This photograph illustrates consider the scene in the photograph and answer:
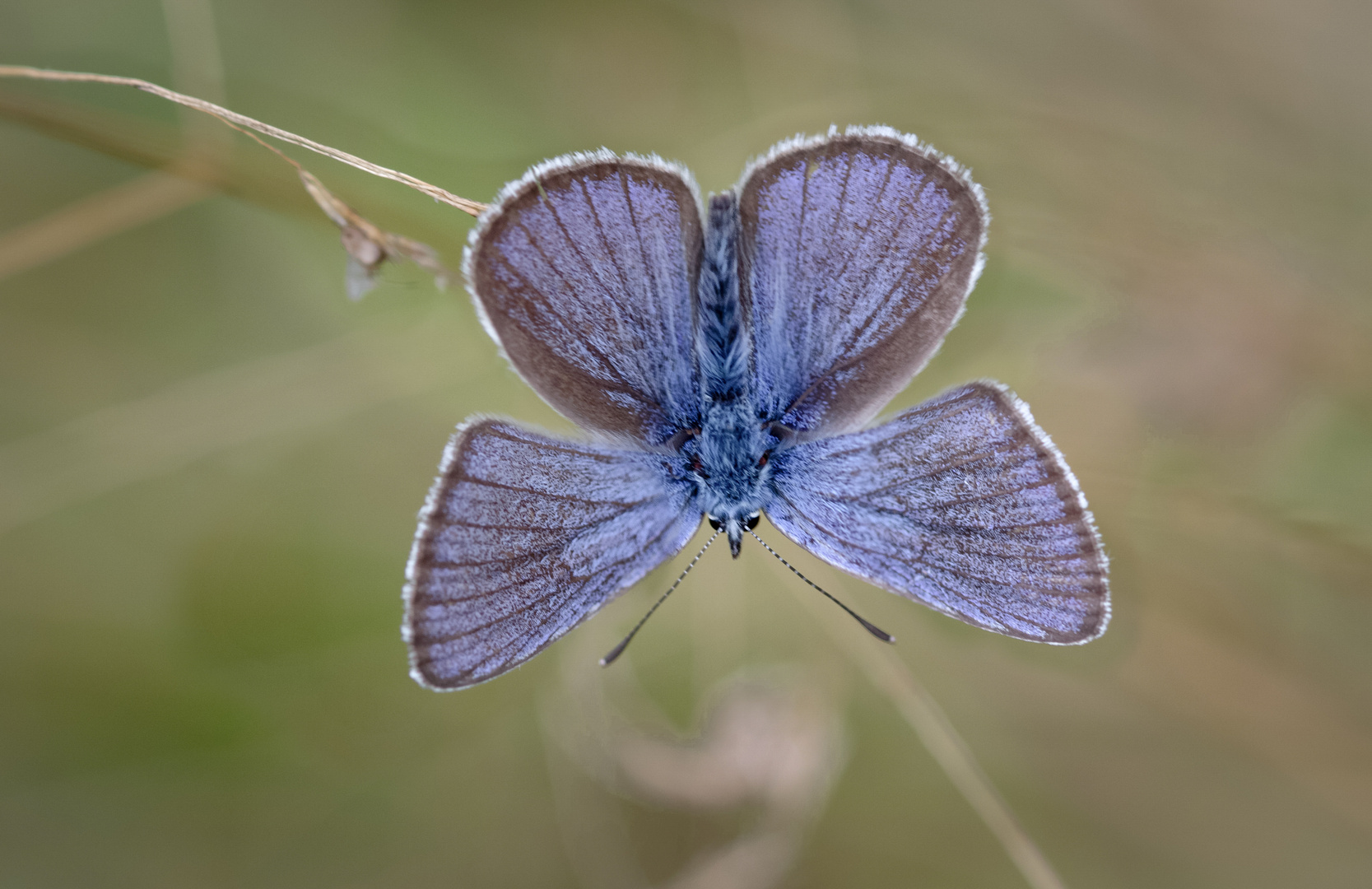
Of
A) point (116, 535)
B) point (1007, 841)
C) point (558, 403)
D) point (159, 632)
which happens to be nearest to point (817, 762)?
point (1007, 841)

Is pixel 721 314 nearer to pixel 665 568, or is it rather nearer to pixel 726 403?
pixel 726 403

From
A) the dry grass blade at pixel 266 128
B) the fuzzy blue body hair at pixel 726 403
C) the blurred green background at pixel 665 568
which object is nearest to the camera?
the dry grass blade at pixel 266 128

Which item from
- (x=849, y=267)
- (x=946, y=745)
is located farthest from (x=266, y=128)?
(x=946, y=745)

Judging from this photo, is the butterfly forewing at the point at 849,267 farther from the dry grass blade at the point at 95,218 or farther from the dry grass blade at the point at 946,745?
the dry grass blade at the point at 95,218

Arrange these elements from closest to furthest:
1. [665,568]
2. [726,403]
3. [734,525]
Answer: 1. [734,525]
2. [726,403]
3. [665,568]

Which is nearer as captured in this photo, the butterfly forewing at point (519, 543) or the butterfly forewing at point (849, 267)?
the butterfly forewing at point (519, 543)

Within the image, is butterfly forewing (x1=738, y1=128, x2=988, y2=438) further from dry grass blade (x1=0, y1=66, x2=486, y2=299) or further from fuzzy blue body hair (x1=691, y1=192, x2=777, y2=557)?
dry grass blade (x1=0, y1=66, x2=486, y2=299)

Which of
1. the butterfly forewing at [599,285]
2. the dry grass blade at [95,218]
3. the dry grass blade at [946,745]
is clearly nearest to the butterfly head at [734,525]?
the butterfly forewing at [599,285]

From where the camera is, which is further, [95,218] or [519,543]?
[95,218]
